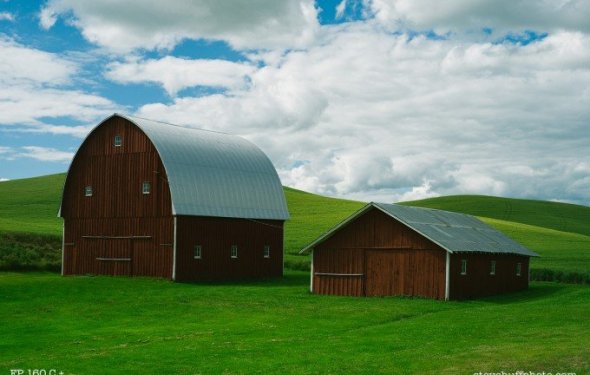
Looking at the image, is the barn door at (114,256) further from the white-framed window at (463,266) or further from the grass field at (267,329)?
the white-framed window at (463,266)

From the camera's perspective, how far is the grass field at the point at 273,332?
1967cm

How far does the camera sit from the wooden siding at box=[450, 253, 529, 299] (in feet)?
130

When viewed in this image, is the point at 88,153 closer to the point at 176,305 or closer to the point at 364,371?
the point at 176,305

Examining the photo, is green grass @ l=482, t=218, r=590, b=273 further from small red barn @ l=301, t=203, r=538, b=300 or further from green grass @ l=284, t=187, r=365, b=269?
green grass @ l=284, t=187, r=365, b=269

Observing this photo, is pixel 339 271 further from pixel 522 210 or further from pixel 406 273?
pixel 522 210

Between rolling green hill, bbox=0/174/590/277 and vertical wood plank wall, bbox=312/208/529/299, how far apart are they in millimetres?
17622

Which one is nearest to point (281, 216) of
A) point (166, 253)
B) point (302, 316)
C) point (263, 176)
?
point (263, 176)

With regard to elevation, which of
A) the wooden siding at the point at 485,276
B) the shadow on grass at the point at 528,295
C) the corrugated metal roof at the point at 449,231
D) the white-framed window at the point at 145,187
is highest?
the white-framed window at the point at 145,187

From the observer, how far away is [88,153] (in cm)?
5312

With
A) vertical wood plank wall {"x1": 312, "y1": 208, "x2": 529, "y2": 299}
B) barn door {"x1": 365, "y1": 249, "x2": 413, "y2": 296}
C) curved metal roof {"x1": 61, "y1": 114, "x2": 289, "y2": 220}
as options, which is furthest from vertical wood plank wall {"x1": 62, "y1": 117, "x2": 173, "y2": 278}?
barn door {"x1": 365, "y1": 249, "x2": 413, "y2": 296}

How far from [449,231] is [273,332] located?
19201 millimetres

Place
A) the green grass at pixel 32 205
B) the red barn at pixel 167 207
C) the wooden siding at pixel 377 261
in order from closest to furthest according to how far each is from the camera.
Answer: the wooden siding at pixel 377 261 < the red barn at pixel 167 207 < the green grass at pixel 32 205

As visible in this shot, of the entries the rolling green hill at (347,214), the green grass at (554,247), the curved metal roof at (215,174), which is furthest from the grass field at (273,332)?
the rolling green hill at (347,214)

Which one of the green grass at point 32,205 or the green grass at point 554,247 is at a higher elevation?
the green grass at point 32,205
